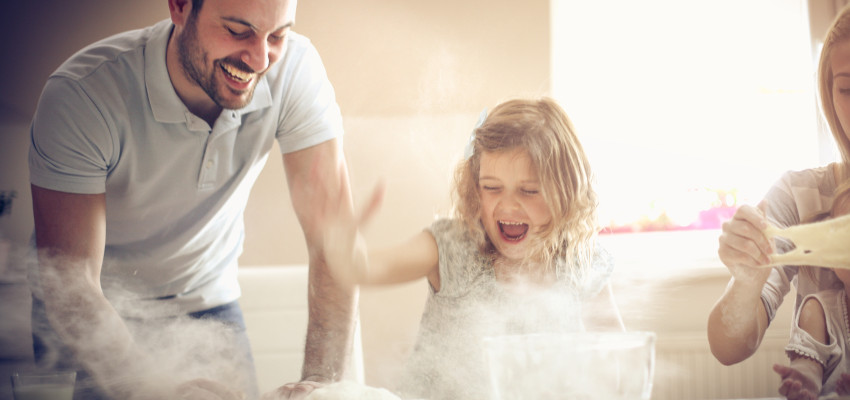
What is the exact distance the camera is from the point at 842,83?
80 cm

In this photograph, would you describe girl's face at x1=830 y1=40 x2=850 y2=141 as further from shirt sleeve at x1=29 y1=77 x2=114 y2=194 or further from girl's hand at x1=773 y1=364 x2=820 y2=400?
shirt sleeve at x1=29 y1=77 x2=114 y2=194

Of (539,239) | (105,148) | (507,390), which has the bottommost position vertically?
(507,390)

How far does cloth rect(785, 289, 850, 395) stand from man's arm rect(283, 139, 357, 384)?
546 mm

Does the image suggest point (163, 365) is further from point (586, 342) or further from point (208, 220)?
point (586, 342)

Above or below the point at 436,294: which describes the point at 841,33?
above

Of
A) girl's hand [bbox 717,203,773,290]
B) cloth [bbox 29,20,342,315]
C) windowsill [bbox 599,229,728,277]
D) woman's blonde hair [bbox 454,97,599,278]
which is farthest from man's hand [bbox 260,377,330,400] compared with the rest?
girl's hand [bbox 717,203,773,290]

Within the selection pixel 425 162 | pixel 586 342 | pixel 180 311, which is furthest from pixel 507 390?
pixel 180 311

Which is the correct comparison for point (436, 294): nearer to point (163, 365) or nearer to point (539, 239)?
point (539, 239)

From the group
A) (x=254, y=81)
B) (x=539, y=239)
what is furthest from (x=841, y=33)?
(x=254, y=81)

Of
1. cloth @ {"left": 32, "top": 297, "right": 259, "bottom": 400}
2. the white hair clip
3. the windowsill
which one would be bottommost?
cloth @ {"left": 32, "top": 297, "right": 259, "bottom": 400}

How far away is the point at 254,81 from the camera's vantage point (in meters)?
0.74

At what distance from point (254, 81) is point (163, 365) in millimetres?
336

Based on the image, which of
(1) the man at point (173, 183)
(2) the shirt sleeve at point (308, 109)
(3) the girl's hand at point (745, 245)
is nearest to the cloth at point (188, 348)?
(1) the man at point (173, 183)

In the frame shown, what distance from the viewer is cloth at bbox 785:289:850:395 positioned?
81 centimetres
